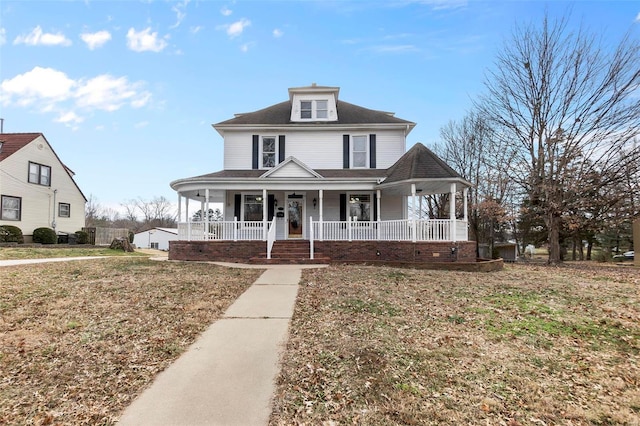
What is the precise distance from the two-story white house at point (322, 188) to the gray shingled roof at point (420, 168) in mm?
55

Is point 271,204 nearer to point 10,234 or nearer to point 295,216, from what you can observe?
point 295,216

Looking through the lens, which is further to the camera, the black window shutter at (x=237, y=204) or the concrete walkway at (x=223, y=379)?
the black window shutter at (x=237, y=204)

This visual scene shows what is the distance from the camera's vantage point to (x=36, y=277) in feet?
28.9

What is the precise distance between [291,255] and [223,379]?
31.9 feet

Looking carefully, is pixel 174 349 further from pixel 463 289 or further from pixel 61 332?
pixel 463 289

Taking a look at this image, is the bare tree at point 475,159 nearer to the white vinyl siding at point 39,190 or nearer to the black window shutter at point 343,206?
the black window shutter at point 343,206

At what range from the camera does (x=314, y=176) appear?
14.1 meters

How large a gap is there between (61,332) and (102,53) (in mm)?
14112

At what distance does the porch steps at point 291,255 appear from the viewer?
12.5m

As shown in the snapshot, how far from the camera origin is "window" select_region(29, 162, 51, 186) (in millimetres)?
22891

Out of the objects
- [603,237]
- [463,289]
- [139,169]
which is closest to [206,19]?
[463,289]

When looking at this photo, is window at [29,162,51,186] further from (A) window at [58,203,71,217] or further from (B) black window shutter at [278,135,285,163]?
(B) black window shutter at [278,135,285,163]

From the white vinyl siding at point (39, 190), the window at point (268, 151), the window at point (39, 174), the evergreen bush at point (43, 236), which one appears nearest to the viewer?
the window at point (268, 151)

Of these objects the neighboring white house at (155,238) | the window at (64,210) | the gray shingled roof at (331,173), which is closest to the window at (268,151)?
the gray shingled roof at (331,173)
